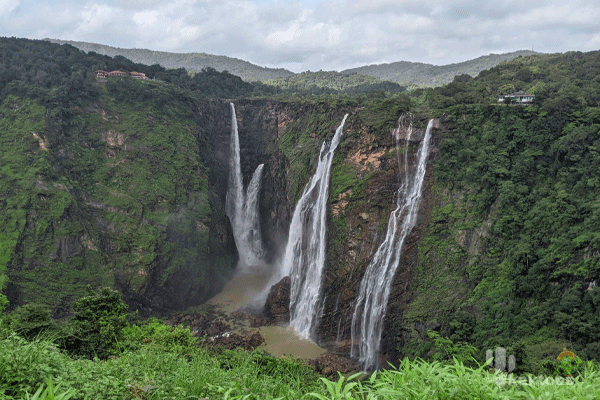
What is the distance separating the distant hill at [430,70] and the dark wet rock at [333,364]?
52008 mm

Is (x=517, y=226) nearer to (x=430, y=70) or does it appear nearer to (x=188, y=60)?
(x=430, y=70)

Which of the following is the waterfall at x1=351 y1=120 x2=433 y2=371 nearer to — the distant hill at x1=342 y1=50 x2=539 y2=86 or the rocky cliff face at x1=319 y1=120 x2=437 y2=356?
the rocky cliff face at x1=319 y1=120 x2=437 y2=356

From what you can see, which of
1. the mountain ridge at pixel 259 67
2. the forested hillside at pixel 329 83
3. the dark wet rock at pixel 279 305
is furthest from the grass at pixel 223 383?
the mountain ridge at pixel 259 67

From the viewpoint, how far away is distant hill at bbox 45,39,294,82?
100125 millimetres

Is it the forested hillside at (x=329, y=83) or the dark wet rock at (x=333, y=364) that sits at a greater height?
the forested hillside at (x=329, y=83)

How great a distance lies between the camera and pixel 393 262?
22234mm

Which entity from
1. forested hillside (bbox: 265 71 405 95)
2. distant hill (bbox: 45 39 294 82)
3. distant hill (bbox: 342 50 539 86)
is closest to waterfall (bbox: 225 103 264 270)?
forested hillside (bbox: 265 71 405 95)

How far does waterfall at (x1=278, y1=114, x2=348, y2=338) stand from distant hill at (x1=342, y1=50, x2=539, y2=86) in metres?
43.2

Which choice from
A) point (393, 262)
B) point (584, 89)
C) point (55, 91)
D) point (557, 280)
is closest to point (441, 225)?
point (393, 262)

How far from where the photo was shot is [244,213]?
37250 mm

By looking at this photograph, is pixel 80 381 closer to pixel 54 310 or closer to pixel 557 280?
pixel 557 280

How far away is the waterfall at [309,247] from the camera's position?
24406 millimetres

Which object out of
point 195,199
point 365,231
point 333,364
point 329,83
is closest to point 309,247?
point 365,231

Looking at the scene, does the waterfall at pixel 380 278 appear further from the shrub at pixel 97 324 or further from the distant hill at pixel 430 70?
the distant hill at pixel 430 70
